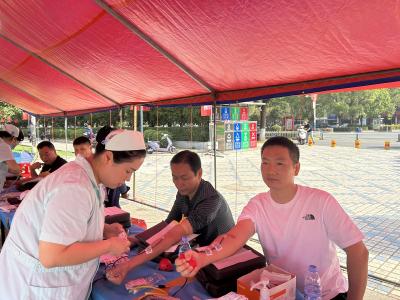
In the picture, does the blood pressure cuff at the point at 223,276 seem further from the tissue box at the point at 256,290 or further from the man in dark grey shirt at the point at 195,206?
the man in dark grey shirt at the point at 195,206

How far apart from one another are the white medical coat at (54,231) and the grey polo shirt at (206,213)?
827 mm

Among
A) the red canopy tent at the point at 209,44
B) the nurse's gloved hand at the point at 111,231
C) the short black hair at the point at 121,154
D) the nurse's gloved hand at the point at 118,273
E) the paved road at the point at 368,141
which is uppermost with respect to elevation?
the red canopy tent at the point at 209,44

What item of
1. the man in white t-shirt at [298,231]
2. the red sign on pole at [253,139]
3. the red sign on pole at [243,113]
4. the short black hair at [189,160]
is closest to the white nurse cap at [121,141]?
the man in white t-shirt at [298,231]

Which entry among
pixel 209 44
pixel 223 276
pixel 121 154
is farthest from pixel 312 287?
pixel 209 44

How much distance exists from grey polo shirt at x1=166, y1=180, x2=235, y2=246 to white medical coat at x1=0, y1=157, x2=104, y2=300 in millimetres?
827

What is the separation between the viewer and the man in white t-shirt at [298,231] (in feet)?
4.98

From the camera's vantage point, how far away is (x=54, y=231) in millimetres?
1118

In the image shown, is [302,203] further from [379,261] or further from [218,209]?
[379,261]

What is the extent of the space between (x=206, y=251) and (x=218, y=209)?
735mm

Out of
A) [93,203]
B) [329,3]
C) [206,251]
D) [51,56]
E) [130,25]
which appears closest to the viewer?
[93,203]

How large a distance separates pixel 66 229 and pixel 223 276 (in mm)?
676

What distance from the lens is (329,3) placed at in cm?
175

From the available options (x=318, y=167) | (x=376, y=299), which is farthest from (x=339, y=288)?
(x=318, y=167)

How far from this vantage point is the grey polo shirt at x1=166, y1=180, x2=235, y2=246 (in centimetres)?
210
